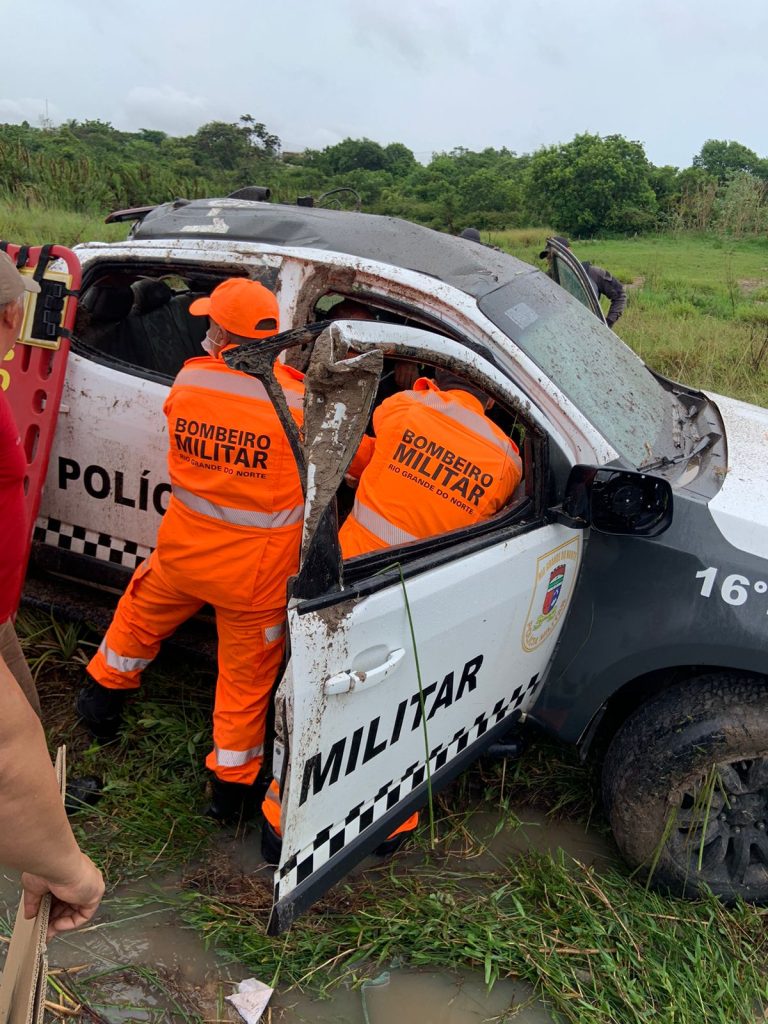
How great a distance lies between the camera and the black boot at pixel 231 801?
2.36m

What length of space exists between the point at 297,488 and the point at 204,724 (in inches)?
41.3

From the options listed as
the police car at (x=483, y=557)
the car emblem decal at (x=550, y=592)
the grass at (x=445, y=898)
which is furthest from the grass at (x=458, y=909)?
the car emblem decal at (x=550, y=592)

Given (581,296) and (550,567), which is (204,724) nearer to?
(550,567)

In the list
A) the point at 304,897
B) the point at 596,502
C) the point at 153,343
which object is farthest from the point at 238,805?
the point at 153,343

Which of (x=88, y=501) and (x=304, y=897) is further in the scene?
(x=88, y=501)

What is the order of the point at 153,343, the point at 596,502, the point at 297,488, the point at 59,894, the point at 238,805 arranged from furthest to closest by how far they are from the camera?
the point at 153,343, the point at 238,805, the point at 297,488, the point at 596,502, the point at 59,894

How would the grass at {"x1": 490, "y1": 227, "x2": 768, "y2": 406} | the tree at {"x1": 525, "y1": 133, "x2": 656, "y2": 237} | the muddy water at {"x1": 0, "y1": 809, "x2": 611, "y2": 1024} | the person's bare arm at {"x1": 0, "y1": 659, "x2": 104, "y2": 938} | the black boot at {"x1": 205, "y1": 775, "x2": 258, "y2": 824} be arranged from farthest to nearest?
1. the tree at {"x1": 525, "y1": 133, "x2": 656, "y2": 237}
2. the grass at {"x1": 490, "y1": 227, "x2": 768, "y2": 406}
3. the black boot at {"x1": 205, "y1": 775, "x2": 258, "y2": 824}
4. the muddy water at {"x1": 0, "y1": 809, "x2": 611, "y2": 1024}
5. the person's bare arm at {"x1": 0, "y1": 659, "x2": 104, "y2": 938}

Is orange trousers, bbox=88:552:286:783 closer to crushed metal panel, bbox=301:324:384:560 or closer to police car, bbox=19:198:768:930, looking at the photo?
police car, bbox=19:198:768:930

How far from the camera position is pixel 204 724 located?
8.98ft

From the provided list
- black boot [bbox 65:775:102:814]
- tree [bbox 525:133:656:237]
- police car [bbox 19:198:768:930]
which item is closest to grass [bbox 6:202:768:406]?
police car [bbox 19:198:768:930]

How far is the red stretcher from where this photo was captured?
2.69 meters

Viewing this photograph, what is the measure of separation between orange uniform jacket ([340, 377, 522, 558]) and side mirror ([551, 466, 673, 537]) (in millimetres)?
173

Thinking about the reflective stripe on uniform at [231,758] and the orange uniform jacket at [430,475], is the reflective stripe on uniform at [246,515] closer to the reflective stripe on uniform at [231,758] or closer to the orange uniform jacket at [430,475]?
the orange uniform jacket at [430,475]

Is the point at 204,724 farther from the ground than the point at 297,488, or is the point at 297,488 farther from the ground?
the point at 297,488
